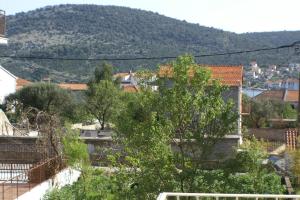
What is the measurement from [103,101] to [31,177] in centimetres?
2359

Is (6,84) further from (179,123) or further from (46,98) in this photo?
(179,123)

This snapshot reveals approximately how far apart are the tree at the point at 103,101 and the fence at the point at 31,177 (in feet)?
71.5

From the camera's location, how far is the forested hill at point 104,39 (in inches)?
3639

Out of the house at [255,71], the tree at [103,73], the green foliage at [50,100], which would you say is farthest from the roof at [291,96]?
the green foliage at [50,100]

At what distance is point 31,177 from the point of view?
17625 millimetres

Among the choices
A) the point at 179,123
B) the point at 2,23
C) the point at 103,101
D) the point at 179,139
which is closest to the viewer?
the point at 179,123

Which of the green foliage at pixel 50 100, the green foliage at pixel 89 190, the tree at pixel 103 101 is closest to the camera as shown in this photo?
the green foliage at pixel 89 190

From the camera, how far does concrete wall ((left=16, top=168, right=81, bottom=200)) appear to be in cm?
1580

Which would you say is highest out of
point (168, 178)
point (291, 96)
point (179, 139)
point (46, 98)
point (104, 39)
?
point (104, 39)

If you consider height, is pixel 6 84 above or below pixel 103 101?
above

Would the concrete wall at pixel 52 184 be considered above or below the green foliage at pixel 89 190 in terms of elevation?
below

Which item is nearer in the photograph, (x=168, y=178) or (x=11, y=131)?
(x=168, y=178)

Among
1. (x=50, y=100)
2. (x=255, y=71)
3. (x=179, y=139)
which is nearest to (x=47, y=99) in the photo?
(x=50, y=100)

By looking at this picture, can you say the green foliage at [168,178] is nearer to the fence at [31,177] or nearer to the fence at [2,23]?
the fence at [31,177]
